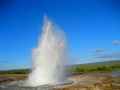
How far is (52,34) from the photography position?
2700 centimetres

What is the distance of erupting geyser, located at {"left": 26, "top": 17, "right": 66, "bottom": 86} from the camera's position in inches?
981

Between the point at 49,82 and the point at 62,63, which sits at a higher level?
the point at 62,63

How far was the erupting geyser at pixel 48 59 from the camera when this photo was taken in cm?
2490

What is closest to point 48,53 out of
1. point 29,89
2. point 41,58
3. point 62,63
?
point 41,58

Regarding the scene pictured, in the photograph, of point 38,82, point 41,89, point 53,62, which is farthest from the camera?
point 53,62

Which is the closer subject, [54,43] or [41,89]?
[41,89]

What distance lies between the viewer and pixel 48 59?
25.6 meters

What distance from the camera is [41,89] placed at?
19.0 metres

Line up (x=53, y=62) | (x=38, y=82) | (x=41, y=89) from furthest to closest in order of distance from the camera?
(x=53, y=62) → (x=38, y=82) → (x=41, y=89)

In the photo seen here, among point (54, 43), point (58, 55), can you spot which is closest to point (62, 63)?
point (58, 55)

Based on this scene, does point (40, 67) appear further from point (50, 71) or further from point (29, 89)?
point (29, 89)

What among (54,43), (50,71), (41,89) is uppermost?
(54,43)

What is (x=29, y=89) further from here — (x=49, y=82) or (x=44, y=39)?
(x=44, y=39)

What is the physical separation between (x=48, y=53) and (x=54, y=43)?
1899mm
